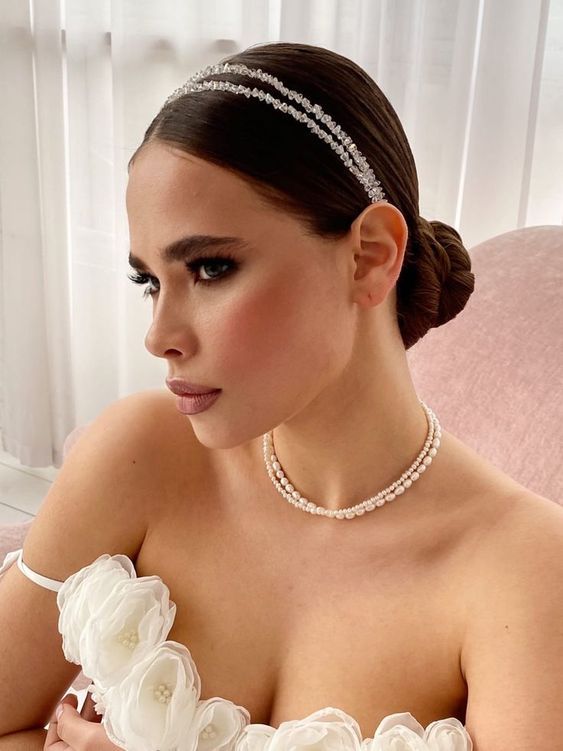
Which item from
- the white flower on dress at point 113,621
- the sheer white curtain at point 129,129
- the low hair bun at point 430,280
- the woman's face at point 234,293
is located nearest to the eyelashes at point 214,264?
the woman's face at point 234,293

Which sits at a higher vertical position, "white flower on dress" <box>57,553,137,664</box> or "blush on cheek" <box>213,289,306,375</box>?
"blush on cheek" <box>213,289,306,375</box>

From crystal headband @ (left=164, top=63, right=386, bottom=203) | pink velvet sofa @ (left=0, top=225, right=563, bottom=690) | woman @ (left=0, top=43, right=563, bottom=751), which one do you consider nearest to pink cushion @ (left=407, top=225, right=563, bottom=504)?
pink velvet sofa @ (left=0, top=225, right=563, bottom=690)

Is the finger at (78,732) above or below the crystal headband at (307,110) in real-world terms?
below

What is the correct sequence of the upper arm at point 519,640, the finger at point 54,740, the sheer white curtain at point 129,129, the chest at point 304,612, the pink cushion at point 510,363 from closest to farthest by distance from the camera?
the upper arm at point 519,640 < the chest at point 304,612 < the finger at point 54,740 < the pink cushion at point 510,363 < the sheer white curtain at point 129,129

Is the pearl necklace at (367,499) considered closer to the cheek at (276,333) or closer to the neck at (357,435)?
the neck at (357,435)

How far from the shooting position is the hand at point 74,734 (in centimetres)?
108

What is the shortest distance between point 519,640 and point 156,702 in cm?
38

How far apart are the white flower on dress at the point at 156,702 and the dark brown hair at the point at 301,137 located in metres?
0.48

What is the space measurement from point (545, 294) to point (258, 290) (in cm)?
72

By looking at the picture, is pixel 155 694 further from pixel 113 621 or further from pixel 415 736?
pixel 415 736

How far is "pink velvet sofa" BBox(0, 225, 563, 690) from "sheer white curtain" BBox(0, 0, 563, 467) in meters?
0.75

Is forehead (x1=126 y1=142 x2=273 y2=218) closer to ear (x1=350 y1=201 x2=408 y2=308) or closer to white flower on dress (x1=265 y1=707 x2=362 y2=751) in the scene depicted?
ear (x1=350 y1=201 x2=408 y2=308)

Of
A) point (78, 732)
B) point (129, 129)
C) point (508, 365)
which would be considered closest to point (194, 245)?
point (78, 732)

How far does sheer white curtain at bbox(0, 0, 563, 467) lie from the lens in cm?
228
